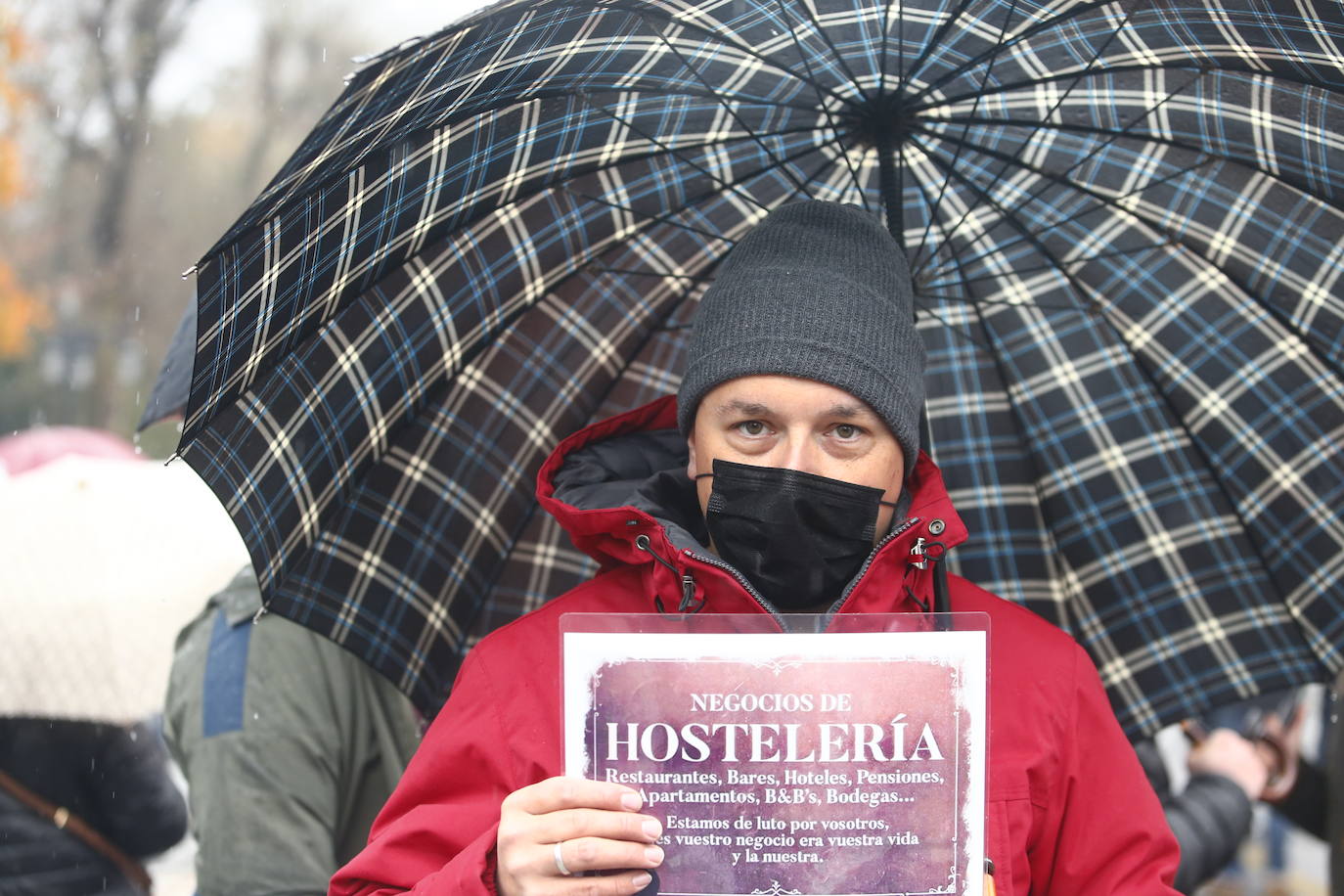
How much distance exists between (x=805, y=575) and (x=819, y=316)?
1.46 ft

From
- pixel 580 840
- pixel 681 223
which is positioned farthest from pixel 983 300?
pixel 580 840

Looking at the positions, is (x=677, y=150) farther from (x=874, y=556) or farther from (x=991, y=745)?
(x=991, y=745)

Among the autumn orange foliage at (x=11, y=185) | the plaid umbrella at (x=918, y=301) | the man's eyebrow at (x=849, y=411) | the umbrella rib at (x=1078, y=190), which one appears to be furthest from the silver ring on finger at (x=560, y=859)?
the autumn orange foliage at (x=11, y=185)

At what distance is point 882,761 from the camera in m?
1.78

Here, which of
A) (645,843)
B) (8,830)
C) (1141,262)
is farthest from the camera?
(8,830)

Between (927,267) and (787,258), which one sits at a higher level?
(927,267)

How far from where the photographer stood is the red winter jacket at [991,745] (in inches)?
82.4

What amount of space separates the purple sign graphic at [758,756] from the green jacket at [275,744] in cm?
155

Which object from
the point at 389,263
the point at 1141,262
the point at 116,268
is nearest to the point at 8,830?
the point at 389,263

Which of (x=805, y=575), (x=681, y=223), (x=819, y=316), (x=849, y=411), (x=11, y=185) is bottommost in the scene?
(x=805, y=575)

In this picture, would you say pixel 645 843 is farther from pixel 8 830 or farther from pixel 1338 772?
pixel 1338 772

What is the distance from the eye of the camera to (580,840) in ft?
5.69

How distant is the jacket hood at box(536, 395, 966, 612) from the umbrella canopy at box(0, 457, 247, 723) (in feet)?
6.21

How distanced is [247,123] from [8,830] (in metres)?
9.91
